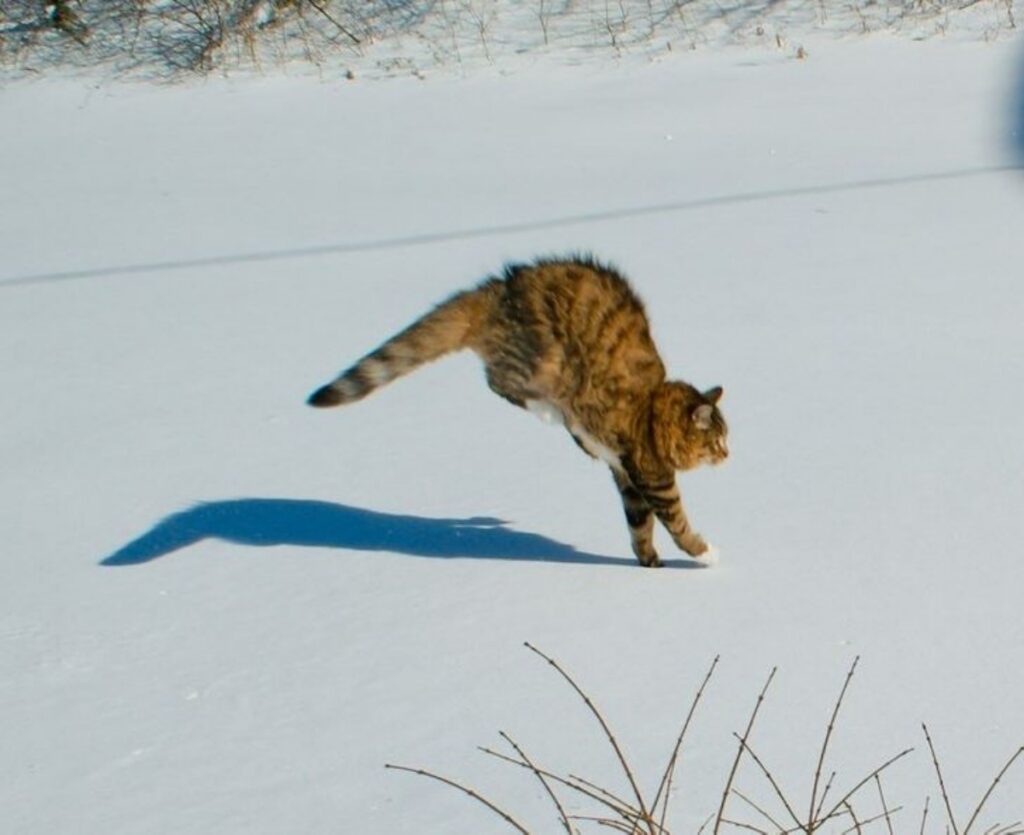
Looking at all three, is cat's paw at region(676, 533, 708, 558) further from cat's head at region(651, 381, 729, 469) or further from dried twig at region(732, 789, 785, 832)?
dried twig at region(732, 789, 785, 832)

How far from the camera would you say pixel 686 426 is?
206 inches

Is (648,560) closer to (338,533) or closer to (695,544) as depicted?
(695,544)

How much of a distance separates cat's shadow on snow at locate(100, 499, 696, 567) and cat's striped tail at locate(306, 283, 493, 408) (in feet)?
1.28

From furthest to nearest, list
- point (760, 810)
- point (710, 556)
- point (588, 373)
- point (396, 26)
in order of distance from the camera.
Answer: point (396, 26)
point (588, 373)
point (710, 556)
point (760, 810)

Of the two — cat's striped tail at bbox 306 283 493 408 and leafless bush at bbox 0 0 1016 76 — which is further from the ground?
leafless bush at bbox 0 0 1016 76

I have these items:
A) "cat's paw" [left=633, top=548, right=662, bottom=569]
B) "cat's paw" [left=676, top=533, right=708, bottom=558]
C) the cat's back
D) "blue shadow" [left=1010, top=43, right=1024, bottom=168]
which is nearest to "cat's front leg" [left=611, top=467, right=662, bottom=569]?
"cat's paw" [left=633, top=548, right=662, bottom=569]

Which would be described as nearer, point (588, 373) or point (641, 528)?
point (641, 528)

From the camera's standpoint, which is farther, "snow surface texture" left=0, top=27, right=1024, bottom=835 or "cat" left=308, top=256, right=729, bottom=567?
"cat" left=308, top=256, right=729, bottom=567

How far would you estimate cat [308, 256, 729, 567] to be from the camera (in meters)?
5.19

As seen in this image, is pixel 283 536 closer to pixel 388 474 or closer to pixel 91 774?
pixel 388 474

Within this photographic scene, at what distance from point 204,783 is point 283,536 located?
149 cm

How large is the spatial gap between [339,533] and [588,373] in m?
0.83

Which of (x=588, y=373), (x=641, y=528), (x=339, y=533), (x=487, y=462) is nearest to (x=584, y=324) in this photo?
(x=588, y=373)

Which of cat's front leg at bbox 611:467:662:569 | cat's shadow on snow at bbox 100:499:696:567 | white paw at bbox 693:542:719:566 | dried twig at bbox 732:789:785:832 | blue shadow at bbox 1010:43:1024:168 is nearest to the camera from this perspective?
dried twig at bbox 732:789:785:832
